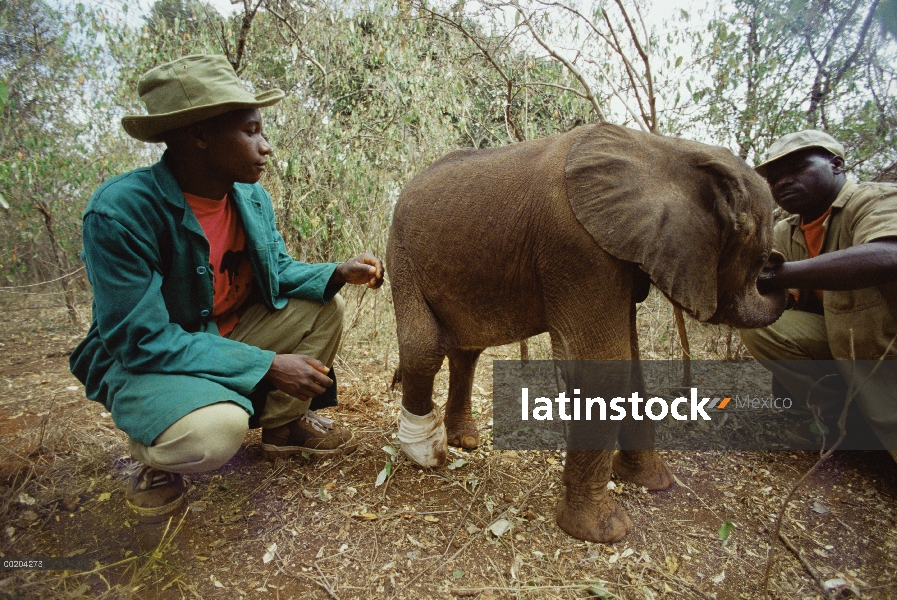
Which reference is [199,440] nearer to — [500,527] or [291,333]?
[291,333]

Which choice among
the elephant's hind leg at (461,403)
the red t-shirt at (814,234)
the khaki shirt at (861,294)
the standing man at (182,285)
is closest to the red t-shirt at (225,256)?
the standing man at (182,285)

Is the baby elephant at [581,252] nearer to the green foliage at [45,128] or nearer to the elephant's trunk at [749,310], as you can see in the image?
the elephant's trunk at [749,310]

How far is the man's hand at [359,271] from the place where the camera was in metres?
2.87

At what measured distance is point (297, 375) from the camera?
2.34 m

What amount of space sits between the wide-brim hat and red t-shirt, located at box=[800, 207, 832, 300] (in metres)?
3.12

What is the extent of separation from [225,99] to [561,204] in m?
1.52

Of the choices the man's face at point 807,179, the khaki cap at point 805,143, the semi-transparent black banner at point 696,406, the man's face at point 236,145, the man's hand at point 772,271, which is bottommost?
the semi-transparent black banner at point 696,406

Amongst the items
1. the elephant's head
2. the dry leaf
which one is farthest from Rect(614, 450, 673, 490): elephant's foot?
the elephant's head

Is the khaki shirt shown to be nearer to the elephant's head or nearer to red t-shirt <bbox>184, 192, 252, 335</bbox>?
the elephant's head

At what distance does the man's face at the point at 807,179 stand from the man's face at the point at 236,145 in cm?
278

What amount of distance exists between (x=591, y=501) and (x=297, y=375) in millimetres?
1483

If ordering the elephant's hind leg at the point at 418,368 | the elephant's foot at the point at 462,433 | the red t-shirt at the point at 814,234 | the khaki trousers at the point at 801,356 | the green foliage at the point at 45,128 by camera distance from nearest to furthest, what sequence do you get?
1. the elephant's hind leg at the point at 418,368
2. the red t-shirt at the point at 814,234
3. the khaki trousers at the point at 801,356
4. the elephant's foot at the point at 462,433
5. the green foliage at the point at 45,128

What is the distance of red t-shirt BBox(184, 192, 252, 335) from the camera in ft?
8.38

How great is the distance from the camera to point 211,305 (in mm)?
2518
